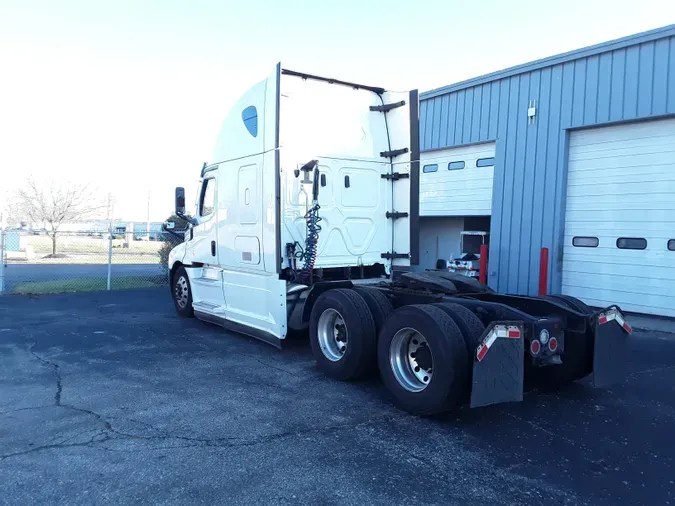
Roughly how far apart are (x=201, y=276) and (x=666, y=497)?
7.48 m

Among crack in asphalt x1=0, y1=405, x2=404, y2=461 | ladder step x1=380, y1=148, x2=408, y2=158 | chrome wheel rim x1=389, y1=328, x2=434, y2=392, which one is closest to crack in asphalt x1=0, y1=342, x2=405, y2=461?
crack in asphalt x1=0, y1=405, x2=404, y2=461

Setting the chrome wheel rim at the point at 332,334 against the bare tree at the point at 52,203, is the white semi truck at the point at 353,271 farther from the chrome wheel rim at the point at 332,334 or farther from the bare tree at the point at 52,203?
the bare tree at the point at 52,203

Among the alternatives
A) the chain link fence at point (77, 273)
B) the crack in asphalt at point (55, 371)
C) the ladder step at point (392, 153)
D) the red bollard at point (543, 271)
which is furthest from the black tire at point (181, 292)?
the red bollard at point (543, 271)

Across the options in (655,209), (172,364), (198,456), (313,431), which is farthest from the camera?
(655,209)

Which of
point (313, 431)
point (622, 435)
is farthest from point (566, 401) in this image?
point (313, 431)

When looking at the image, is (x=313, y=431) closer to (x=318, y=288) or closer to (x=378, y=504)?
(x=378, y=504)

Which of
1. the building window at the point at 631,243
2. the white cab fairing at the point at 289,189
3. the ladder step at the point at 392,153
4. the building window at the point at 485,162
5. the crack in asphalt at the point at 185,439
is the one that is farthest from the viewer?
the building window at the point at 485,162

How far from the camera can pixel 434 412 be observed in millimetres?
5000

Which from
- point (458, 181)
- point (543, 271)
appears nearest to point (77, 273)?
point (458, 181)

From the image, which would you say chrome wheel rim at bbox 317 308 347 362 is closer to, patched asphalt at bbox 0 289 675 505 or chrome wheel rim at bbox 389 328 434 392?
patched asphalt at bbox 0 289 675 505

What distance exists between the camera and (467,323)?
5020 millimetres

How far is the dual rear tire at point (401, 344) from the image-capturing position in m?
4.84

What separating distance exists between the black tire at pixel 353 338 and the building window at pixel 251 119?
2.66 m

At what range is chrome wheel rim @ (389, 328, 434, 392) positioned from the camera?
5.30m
